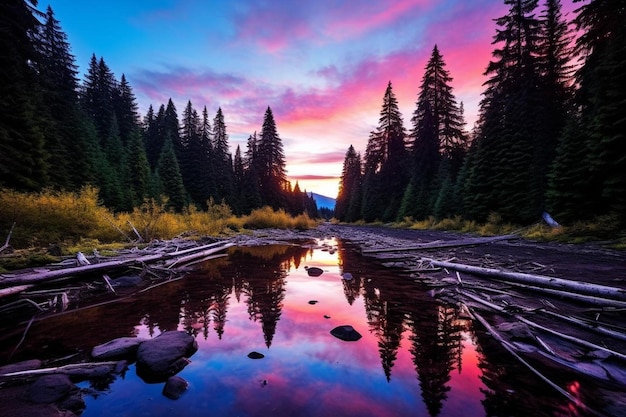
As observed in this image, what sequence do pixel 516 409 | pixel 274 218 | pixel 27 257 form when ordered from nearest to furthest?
1. pixel 516 409
2. pixel 27 257
3. pixel 274 218

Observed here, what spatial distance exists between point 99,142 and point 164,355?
42.1 m

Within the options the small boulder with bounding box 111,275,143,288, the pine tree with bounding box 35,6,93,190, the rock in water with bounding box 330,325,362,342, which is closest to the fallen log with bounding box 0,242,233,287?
the small boulder with bounding box 111,275,143,288

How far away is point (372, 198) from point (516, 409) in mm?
45957

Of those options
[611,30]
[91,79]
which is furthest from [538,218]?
[91,79]

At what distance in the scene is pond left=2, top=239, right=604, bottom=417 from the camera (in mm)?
3125

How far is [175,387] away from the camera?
3.39 metres

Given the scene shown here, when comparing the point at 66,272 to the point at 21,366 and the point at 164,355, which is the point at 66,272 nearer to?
the point at 21,366

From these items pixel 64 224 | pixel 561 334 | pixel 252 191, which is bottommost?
pixel 561 334

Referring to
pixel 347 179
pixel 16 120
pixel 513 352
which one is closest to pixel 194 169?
pixel 16 120

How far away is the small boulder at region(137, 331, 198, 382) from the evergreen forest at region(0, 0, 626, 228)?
601 inches

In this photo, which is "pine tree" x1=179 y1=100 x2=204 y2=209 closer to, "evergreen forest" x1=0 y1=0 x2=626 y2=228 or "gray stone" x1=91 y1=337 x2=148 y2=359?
"evergreen forest" x1=0 y1=0 x2=626 y2=228

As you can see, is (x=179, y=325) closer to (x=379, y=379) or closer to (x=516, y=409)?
(x=379, y=379)

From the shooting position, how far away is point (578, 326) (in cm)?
453

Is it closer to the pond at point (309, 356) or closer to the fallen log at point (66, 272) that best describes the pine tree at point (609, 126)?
the pond at point (309, 356)
